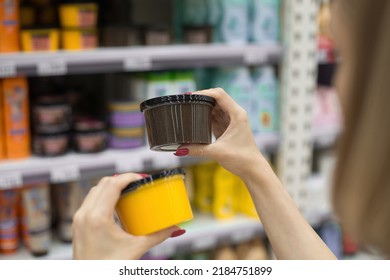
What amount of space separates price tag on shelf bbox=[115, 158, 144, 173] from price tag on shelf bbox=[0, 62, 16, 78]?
53 centimetres

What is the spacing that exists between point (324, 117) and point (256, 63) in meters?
0.59

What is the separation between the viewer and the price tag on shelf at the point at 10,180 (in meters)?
1.98

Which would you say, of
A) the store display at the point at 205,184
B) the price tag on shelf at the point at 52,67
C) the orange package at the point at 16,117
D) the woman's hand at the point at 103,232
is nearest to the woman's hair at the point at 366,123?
the woman's hand at the point at 103,232

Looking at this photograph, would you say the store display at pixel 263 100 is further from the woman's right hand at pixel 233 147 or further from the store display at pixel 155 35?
the woman's right hand at pixel 233 147

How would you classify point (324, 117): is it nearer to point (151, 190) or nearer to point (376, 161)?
point (151, 190)

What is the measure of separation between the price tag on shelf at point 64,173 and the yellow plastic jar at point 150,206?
1169mm

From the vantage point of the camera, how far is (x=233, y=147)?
1159mm

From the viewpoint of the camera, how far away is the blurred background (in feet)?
6.79

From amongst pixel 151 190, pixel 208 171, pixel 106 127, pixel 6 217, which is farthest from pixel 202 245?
pixel 151 190

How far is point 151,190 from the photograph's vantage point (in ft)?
3.20

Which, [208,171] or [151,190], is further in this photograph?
[208,171]

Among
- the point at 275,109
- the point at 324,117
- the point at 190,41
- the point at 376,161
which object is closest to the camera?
the point at 376,161

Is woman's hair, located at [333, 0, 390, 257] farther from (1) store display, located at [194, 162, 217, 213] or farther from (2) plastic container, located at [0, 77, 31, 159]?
(1) store display, located at [194, 162, 217, 213]

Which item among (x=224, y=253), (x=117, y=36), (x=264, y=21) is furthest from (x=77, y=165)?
(x=264, y=21)
